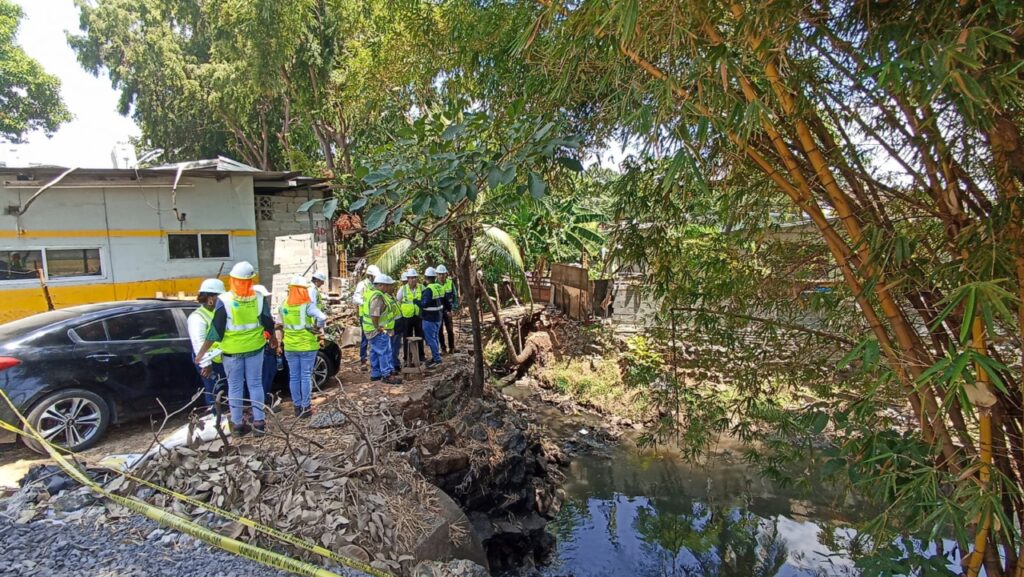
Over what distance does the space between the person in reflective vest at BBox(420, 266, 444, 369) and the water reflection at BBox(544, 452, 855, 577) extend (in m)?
3.06

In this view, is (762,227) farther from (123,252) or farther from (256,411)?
(123,252)

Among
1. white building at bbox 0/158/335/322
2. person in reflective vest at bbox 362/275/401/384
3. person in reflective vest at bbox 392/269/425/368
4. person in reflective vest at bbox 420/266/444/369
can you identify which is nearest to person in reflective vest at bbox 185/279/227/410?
person in reflective vest at bbox 362/275/401/384

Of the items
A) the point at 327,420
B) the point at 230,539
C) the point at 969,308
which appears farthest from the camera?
the point at 327,420

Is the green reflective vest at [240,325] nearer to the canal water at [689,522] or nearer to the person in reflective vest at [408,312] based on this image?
the person in reflective vest at [408,312]

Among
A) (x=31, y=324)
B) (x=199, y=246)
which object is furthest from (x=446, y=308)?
(x=31, y=324)

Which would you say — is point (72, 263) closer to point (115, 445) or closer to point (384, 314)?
point (115, 445)

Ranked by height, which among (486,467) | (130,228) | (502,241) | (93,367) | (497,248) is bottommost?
(486,467)

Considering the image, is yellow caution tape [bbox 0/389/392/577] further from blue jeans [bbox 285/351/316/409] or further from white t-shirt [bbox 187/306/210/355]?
blue jeans [bbox 285/351/316/409]

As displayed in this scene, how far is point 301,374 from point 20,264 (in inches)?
238

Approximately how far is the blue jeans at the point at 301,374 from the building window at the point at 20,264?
5.79 m

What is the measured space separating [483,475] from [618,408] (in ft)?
17.1

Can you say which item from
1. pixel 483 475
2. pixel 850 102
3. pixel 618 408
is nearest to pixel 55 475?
pixel 483 475

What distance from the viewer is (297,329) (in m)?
5.58

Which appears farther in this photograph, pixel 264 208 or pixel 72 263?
pixel 264 208
